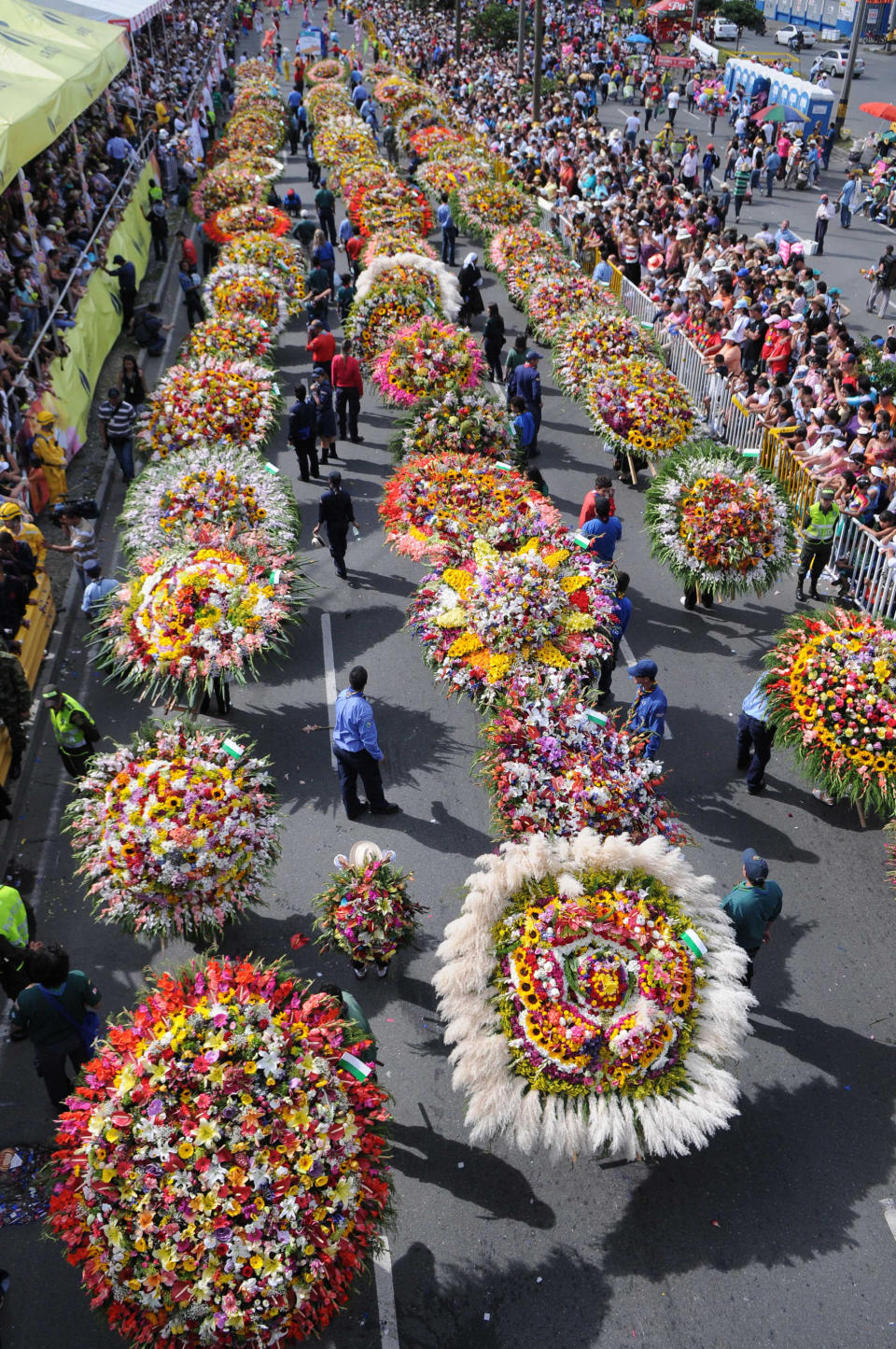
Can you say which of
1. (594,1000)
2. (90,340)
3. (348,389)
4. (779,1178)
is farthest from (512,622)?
(90,340)

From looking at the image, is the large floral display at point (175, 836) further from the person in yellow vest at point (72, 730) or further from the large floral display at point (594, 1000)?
the large floral display at point (594, 1000)

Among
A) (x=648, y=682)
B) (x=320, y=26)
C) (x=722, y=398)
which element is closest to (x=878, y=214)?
(x=722, y=398)

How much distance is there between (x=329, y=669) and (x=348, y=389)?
615 cm

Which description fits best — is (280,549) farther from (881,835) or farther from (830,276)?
(830,276)

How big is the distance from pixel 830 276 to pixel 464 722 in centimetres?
1886

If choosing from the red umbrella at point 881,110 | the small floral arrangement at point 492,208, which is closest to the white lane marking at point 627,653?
the small floral arrangement at point 492,208

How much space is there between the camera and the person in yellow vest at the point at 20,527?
11688 millimetres

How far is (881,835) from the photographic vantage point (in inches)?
366

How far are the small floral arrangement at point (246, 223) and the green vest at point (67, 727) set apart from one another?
14.4 metres

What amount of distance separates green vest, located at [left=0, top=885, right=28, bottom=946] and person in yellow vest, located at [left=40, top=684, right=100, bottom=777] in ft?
5.80

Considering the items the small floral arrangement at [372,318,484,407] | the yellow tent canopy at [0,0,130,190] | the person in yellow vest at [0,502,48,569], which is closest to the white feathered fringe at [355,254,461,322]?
the small floral arrangement at [372,318,484,407]

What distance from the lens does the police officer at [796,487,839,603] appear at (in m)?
11.9

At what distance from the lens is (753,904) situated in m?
7.19

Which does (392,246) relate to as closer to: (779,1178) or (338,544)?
(338,544)
